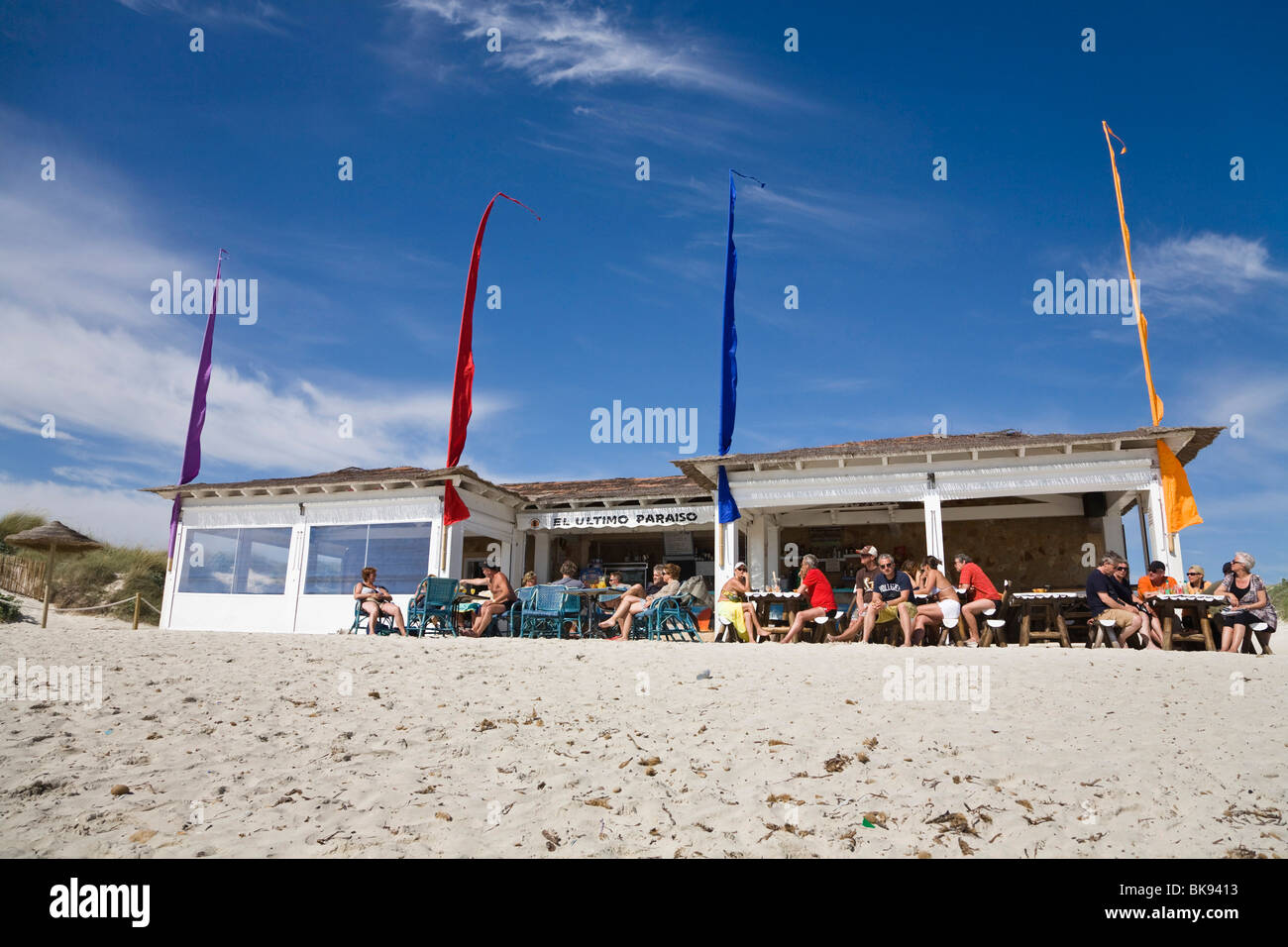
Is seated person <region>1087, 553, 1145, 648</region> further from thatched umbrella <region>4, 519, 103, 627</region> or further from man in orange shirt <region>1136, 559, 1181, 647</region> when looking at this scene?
thatched umbrella <region>4, 519, 103, 627</region>

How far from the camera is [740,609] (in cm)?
970

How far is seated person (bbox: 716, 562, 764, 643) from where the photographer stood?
31.3 feet

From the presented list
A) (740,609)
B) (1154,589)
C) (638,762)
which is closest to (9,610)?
(740,609)

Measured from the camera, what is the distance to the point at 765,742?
435 centimetres

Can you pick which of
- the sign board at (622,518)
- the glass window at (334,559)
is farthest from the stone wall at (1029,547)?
the glass window at (334,559)

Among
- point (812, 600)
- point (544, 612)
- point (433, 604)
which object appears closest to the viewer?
point (812, 600)

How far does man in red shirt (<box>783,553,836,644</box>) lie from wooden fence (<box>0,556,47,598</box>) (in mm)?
20241

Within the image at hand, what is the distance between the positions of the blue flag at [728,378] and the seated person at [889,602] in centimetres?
446

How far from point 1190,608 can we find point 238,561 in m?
15.5

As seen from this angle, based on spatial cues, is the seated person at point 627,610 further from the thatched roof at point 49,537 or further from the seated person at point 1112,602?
the thatched roof at point 49,537

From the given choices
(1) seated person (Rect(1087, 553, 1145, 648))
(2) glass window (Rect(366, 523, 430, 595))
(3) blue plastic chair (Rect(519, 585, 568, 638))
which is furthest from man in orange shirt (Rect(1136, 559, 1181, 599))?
(2) glass window (Rect(366, 523, 430, 595))

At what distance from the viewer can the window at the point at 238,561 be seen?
1485cm

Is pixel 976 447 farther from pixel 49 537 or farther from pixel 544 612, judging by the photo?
pixel 49 537

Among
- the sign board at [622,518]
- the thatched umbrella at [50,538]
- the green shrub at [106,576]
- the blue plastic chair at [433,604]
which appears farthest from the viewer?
the green shrub at [106,576]
